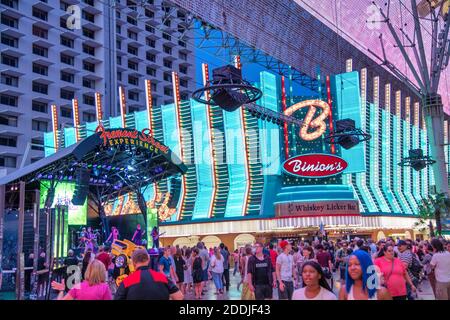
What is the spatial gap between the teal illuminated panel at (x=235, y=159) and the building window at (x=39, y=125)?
25916mm

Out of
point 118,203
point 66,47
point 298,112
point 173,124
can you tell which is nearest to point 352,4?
point 298,112

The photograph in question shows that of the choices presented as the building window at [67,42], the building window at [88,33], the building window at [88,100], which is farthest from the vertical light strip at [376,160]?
the building window at [88,33]

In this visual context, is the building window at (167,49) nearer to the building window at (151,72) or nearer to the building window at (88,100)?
the building window at (151,72)

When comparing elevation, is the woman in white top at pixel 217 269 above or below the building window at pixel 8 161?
below

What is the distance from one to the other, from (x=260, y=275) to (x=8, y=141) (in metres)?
45.2

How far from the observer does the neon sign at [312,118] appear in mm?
32938

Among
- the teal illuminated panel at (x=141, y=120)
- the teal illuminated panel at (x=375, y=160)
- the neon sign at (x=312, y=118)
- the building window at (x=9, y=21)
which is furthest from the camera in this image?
the building window at (x=9, y=21)

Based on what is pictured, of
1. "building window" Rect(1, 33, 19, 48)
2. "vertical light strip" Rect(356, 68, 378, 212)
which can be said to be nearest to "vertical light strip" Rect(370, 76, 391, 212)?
"vertical light strip" Rect(356, 68, 378, 212)

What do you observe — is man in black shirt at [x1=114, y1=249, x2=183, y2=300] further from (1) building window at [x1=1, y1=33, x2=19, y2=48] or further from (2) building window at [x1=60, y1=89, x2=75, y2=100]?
A: (2) building window at [x1=60, y1=89, x2=75, y2=100]

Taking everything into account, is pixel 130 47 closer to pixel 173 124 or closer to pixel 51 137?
pixel 51 137

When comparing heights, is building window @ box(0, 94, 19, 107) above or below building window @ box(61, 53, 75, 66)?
below

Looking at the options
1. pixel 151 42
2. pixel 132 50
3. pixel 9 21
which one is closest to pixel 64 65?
pixel 9 21

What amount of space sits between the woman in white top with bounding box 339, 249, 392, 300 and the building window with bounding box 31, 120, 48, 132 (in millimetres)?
50568

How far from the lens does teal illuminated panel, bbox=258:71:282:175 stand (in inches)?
1268
